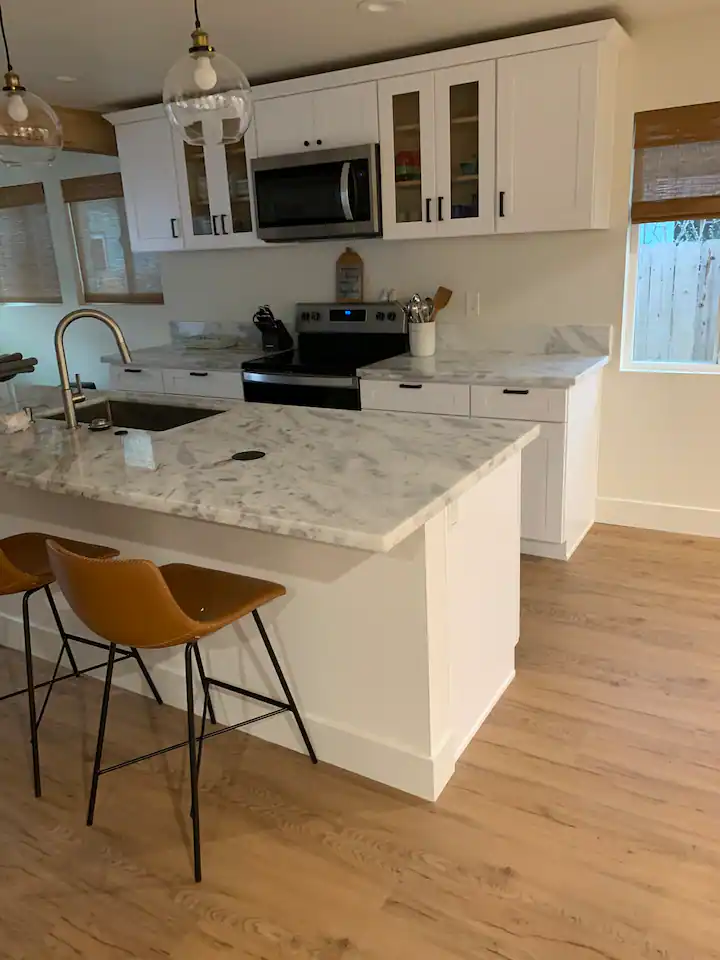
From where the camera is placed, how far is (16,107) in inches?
82.5

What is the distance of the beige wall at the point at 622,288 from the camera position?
3.26 m

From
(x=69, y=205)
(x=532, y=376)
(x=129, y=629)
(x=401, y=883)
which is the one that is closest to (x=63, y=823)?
(x=129, y=629)

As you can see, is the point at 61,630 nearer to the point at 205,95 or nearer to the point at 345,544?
the point at 345,544

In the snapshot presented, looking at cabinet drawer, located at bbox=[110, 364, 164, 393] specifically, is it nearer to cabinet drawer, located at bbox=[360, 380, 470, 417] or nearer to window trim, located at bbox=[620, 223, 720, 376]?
cabinet drawer, located at bbox=[360, 380, 470, 417]

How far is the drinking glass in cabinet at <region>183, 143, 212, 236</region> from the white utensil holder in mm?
1393

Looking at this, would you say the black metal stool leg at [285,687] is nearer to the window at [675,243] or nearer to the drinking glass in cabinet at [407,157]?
the drinking glass in cabinet at [407,157]

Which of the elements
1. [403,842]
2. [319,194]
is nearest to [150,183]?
[319,194]

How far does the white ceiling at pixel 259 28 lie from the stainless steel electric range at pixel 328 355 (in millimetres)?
1249

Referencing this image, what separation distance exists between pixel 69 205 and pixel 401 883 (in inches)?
216

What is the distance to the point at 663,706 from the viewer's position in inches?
94.2

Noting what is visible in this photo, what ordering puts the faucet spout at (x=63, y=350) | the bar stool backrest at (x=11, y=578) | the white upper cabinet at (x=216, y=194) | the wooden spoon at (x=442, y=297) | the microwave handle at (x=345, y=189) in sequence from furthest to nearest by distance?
the white upper cabinet at (x=216, y=194) → the wooden spoon at (x=442, y=297) → the microwave handle at (x=345, y=189) → the faucet spout at (x=63, y=350) → the bar stool backrest at (x=11, y=578)

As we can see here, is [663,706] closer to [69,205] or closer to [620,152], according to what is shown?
[620,152]

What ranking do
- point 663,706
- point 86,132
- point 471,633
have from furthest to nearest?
point 86,132 < point 663,706 < point 471,633

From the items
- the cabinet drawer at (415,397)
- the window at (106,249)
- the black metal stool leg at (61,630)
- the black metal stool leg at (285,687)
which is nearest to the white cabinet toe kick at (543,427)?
the cabinet drawer at (415,397)
